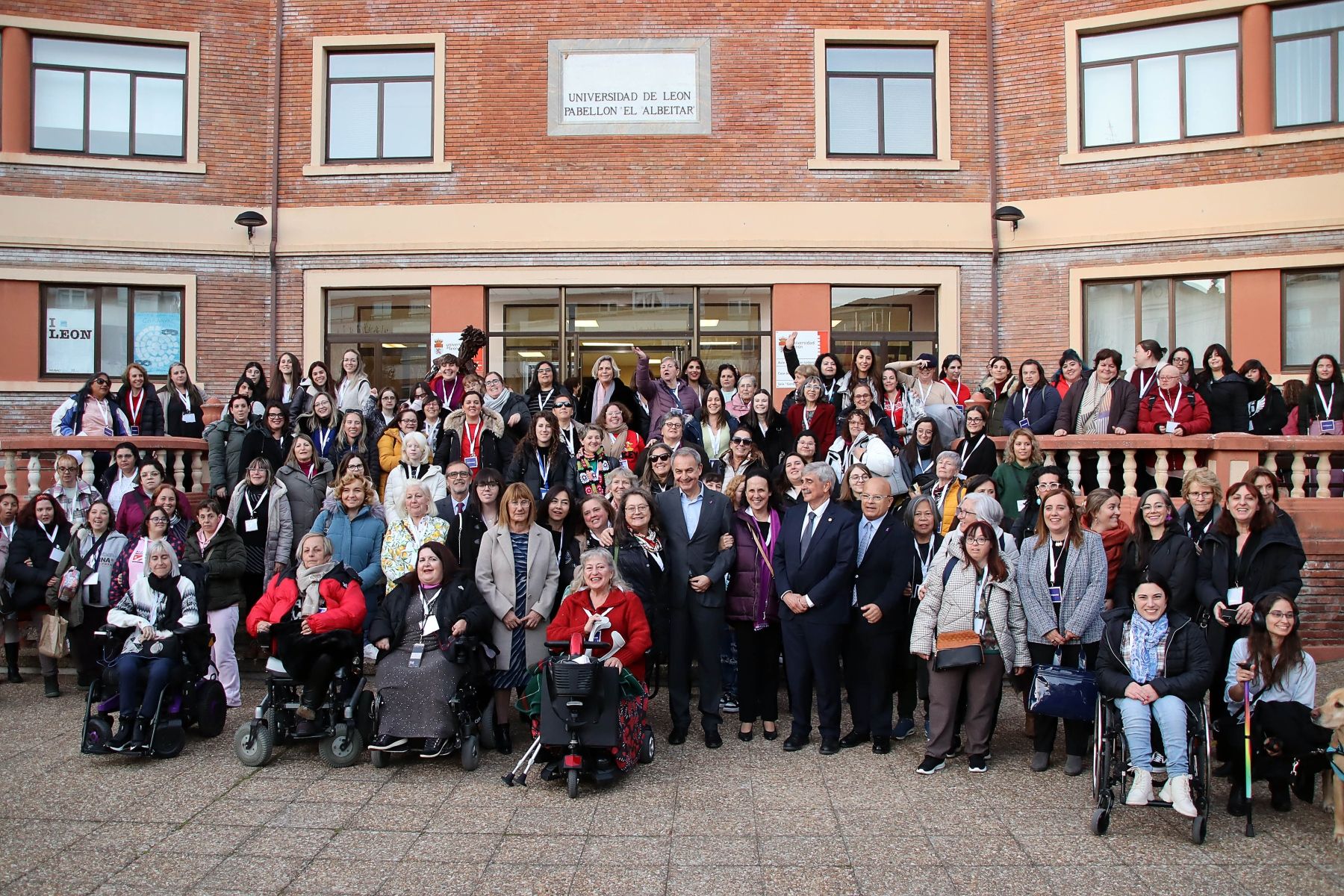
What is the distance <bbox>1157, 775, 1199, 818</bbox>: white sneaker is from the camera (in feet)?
18.5

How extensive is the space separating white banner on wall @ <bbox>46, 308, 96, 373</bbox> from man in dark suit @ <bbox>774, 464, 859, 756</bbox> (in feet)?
40.0

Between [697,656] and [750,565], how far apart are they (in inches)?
29.6

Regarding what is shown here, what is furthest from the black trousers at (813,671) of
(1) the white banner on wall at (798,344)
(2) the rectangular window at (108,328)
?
(2) the rectangular window at (108,328)

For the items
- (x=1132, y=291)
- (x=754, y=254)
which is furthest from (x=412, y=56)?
(x=1132, y=291)

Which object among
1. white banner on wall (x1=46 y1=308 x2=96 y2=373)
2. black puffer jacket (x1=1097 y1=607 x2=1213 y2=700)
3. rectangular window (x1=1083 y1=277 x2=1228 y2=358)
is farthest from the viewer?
white banner on wall (x1=46 y1=308 x2=96 y2=373)

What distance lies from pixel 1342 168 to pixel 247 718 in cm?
1439

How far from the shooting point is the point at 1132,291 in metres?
14.9

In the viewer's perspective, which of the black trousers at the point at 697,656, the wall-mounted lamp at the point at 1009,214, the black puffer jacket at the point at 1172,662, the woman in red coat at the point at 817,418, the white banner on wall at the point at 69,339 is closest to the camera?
the black puffer jacket at the point at 1172,662

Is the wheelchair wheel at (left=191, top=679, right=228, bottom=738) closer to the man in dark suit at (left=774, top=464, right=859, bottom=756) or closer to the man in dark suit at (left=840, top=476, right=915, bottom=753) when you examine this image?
the man in dark suit at (left=774, top=464, right=859, bottom=756)

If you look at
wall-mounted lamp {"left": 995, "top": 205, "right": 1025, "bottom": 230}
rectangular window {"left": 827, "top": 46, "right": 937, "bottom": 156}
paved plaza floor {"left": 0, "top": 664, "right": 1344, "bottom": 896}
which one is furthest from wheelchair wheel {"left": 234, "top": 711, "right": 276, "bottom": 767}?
wall-mounted lamp {"left": 995, "top": 205, "right": 1025, "bottom": 230}

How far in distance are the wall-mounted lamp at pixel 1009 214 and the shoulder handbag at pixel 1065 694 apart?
31.5ft

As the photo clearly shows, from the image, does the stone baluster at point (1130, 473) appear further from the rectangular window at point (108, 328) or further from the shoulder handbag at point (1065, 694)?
the rectangular window at point (108, 328)

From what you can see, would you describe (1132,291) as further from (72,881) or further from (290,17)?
(72,881)

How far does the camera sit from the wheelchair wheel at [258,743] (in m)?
7.05
